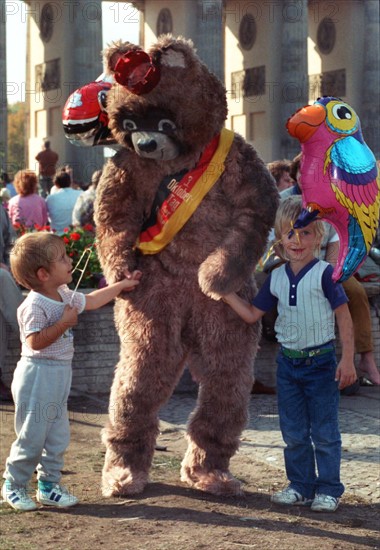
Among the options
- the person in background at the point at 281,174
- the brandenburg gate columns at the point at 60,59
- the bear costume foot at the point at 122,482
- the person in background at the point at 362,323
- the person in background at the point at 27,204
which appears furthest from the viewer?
the brandenburg gate columns at the point at 60,59

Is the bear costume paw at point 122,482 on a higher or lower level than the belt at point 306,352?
lower

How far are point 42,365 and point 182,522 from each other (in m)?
0.92

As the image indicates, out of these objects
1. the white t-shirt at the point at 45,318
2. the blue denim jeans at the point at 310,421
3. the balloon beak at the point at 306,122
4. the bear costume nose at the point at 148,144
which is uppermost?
the balloon beak at the point at 306,122

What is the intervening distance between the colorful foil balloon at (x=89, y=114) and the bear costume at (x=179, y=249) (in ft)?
0.43

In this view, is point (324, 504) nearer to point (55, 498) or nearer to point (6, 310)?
point (55, 498)

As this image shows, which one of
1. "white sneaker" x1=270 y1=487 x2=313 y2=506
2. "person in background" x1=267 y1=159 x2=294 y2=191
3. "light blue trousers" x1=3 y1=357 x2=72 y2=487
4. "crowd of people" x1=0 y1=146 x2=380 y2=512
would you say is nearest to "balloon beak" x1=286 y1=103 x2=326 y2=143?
"crowd of people" x1=0 y1=146 x2=380 y2=512

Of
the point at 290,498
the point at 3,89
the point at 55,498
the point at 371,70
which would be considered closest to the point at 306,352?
the point at 290,498

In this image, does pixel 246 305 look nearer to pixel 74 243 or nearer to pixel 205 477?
pixel 205 477

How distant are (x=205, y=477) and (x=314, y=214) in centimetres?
136

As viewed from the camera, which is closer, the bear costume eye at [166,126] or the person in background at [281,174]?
the bear costume eye at [166,126]

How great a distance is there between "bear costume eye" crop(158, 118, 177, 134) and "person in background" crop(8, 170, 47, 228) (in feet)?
20.9

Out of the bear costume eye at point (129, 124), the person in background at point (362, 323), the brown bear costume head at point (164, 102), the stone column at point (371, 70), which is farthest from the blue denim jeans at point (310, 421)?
the stone column at point (371, 70)

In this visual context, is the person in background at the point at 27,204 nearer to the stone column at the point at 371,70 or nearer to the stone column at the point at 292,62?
the stone column at the point at 292,62

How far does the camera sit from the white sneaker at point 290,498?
5152 millimetres
